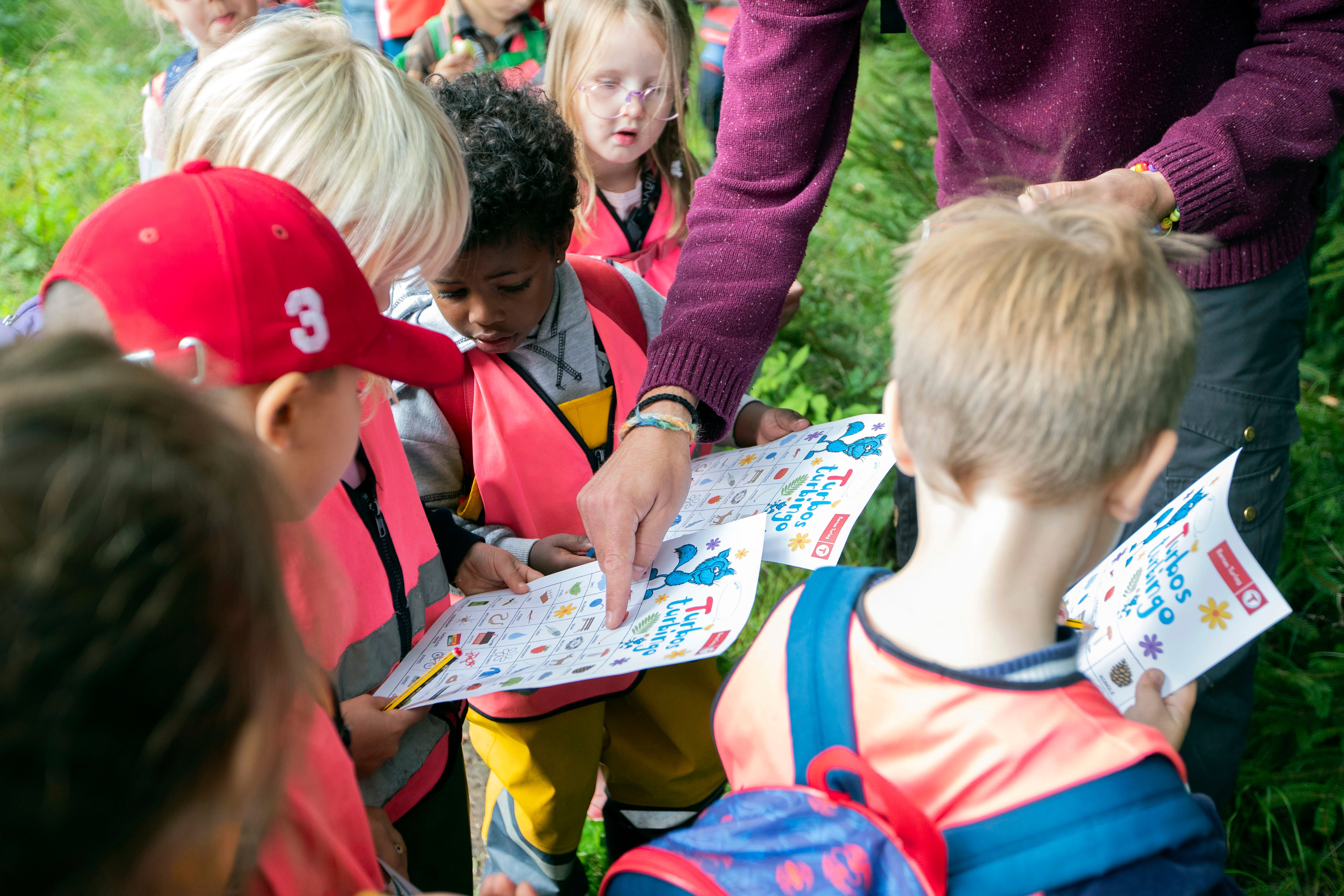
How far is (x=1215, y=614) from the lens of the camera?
3.88 feet

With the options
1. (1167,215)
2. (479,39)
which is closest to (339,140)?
(1167,215)

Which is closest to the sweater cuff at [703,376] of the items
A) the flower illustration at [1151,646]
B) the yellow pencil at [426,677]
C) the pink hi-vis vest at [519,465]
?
the pink hi-vis vest at [519,465]

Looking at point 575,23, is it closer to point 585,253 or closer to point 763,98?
point 585,253

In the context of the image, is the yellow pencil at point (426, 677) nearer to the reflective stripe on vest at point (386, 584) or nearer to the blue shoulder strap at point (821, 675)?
the reflective stripe on vest at point (386, 584)

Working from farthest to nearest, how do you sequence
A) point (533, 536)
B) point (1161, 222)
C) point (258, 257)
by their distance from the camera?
point (533, 536)
point (1161, 222)
point (258, 257)

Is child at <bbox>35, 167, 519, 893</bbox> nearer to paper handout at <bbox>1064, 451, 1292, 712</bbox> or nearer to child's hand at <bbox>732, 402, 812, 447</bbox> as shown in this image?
paper handout at <bbox>1064, 451, 1292, 712</bbox>

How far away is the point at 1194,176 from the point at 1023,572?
2.71 feet

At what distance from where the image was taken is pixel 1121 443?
0.92 metres

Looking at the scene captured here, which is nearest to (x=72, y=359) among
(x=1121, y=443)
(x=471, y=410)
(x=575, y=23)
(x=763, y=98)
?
(x=1121, y=443)

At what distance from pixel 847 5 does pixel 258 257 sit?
1187 mm

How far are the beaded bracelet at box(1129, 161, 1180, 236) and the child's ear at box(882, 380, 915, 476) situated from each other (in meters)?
0.63

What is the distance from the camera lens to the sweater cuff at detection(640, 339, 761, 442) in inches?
66.5

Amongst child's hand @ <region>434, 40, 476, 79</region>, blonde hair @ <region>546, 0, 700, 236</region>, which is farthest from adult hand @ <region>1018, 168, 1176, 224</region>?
child's hand @ <region>434, 40, 476, 79</region>

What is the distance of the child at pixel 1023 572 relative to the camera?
2.71 feet
